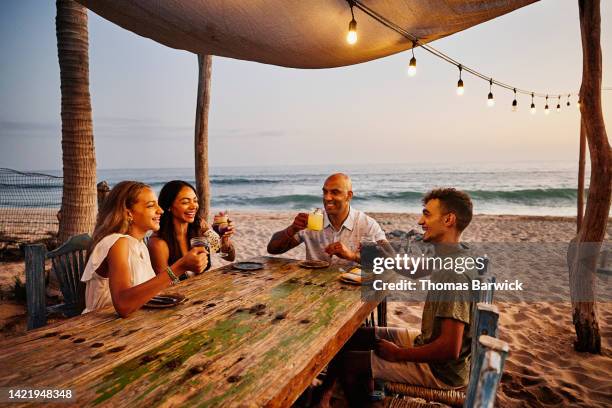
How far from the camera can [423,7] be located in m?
2.82

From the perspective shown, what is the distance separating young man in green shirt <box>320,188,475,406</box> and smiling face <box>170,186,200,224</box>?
1523 millimetres

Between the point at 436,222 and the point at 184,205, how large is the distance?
5.90 feet

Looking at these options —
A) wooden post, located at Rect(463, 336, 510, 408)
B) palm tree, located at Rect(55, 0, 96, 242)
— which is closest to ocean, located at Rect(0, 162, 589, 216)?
palm tree, located at Rect(55, 0, 96, 242)

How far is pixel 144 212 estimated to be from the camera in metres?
1.96

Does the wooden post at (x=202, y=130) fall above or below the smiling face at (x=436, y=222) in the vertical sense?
above

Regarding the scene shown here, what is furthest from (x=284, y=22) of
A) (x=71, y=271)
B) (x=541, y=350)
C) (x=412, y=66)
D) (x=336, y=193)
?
(x=541, y=350)

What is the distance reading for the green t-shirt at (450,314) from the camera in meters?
1.45

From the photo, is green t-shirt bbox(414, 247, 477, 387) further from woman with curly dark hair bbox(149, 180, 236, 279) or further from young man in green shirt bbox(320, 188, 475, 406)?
woman with curly dark hair bbox(149, 180, 236, 279)

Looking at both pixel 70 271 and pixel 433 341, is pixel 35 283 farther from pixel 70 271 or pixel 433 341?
pixel 433 341

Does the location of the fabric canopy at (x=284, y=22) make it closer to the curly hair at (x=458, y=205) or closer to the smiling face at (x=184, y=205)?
the smiling face at (x=184, y=205)

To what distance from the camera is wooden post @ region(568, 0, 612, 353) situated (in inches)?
109

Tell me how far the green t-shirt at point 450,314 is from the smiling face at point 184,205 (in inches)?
71.3

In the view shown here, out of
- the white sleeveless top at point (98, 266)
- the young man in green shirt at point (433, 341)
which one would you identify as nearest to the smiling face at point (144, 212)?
the white sleeveless top at point (98, 266)

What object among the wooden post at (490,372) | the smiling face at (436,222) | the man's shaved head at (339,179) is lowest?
the wooden post at (490,372)
